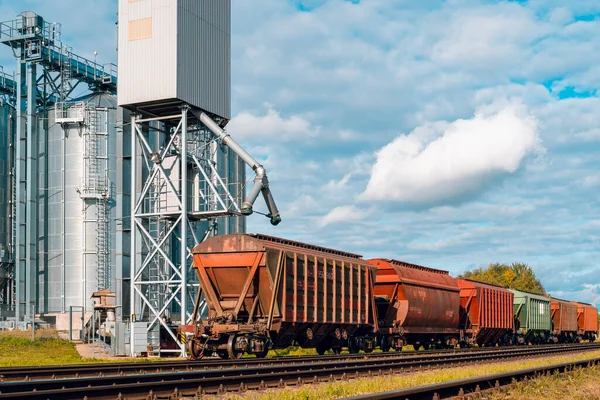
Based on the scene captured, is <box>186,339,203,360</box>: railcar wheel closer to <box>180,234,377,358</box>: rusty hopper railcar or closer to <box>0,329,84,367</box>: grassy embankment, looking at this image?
<box>180,234,377,358</box>: rusty hopper railcar

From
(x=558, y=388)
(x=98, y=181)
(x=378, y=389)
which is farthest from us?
(x=98, y=181)

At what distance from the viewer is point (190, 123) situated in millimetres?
40000

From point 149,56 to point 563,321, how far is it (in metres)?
39.6

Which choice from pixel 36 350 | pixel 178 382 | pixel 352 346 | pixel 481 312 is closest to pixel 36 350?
pixel 36 350

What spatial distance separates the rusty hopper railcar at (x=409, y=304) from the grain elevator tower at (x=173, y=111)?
820 centimetres

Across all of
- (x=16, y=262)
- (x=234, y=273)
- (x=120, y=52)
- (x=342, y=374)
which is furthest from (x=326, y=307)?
(x=16, y=262)

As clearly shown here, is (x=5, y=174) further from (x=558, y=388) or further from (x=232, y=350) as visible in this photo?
(x=558, y=388)

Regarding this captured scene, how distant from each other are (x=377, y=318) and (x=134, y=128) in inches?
632

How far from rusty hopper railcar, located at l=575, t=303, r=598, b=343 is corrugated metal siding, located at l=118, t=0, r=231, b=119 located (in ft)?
136

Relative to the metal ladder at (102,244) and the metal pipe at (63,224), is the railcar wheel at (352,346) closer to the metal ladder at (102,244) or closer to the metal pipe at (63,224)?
the metal ladder at (102,244)

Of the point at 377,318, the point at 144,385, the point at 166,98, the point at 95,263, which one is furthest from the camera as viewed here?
the point at 95,263

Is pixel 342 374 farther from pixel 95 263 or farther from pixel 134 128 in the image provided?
pixel 95 263

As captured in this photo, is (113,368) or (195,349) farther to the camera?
(195,349)

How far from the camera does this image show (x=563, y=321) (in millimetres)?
58375
